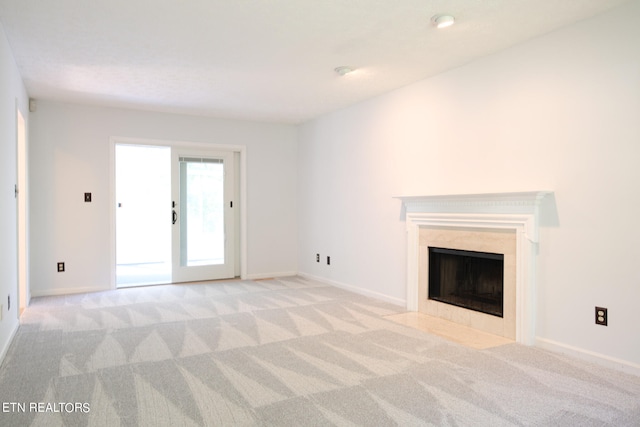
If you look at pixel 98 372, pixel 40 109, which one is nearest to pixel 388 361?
pixel 98 372

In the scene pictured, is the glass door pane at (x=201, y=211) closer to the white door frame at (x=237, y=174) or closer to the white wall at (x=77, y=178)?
the white door frame at (x=237, y=174)

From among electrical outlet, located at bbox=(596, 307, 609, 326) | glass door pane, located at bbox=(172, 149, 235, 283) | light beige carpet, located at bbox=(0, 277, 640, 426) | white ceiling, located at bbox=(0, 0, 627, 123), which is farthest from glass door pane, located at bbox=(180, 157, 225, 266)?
electrical outlet, located at bbox=(596, 307, 609, 326)

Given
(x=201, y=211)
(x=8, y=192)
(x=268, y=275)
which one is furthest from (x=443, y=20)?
(x=268, y=275)

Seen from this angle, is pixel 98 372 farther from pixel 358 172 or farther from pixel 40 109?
pixel 40 109

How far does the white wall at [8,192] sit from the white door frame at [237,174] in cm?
161

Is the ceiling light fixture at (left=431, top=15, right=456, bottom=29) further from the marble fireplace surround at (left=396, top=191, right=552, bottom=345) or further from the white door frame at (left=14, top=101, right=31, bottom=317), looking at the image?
the white door frame at (left=14, top=101, right=31, bottom=317)

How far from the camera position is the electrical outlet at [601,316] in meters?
2.80

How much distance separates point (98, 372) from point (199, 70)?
266 centimetres

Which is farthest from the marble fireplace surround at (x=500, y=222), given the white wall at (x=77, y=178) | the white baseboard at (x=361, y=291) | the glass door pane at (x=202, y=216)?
the white wall at (x=77, y=178)

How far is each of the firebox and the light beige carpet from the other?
0.58m

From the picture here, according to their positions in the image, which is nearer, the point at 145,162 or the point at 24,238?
the point at 24,238

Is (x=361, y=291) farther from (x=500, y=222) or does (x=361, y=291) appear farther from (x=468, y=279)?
(x=500, y=222)

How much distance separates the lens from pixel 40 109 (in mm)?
5074

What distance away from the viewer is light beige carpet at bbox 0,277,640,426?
83.4 inches
